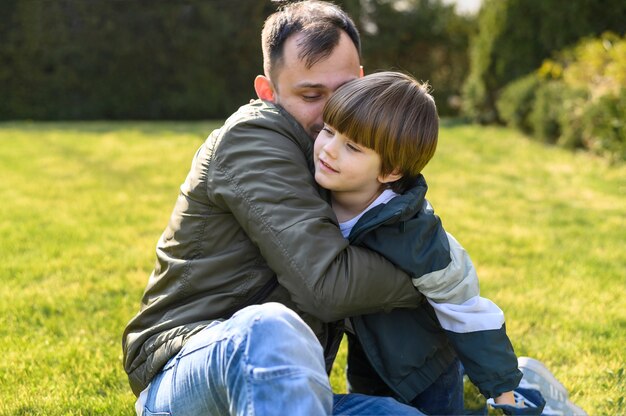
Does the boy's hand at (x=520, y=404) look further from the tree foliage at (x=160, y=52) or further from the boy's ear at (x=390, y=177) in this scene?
the tree foliage at (x=160, y=52)

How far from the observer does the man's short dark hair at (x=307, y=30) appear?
224cm

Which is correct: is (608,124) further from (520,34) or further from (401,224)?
(401,224)

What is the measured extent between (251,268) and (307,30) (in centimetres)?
79

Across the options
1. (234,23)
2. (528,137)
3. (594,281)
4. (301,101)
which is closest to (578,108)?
(528,137)

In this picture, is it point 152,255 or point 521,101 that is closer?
point 152,255

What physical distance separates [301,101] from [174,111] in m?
14.6

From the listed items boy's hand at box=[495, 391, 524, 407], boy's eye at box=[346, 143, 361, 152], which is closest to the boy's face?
boy's eye at box=[346, 143, 361, 152]

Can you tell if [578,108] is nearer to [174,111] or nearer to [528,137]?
[528,137]

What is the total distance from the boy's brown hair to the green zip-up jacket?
16cm

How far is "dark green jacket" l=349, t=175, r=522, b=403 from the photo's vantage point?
1.99 meters

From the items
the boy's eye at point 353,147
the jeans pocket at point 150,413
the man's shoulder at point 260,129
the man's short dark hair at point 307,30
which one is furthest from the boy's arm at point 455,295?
the jeans pocket at point 150,413

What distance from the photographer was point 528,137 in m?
10.5

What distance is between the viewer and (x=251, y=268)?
6.66ft

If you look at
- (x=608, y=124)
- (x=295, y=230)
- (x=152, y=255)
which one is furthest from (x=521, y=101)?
(x=295, y=230)
